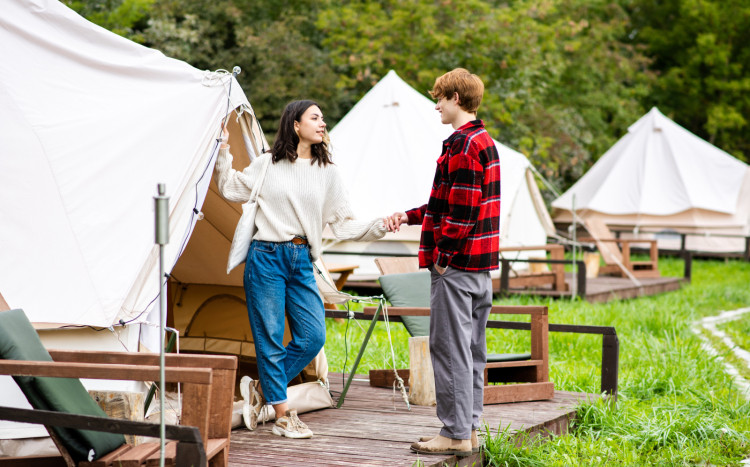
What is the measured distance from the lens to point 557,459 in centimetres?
483

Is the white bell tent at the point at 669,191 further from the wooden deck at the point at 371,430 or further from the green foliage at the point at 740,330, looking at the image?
the wooden deck at the point at 371,430

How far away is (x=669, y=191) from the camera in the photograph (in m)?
21.8

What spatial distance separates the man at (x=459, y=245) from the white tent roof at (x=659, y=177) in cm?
1780

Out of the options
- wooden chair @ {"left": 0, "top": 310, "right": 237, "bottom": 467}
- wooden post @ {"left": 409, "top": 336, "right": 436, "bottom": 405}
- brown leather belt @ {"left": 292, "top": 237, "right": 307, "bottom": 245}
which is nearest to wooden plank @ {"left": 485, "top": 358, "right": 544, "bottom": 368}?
wooden post @ {"left": 409, "top": 336, "right": 436, "bottom": 405}

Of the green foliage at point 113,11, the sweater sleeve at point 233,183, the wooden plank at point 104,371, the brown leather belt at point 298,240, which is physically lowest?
the wooden plank at point 104,371

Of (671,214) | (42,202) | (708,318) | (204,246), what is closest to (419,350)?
(204,246)

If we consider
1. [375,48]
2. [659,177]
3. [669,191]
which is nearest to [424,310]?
[375,48]

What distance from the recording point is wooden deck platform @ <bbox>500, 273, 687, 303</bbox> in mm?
12586

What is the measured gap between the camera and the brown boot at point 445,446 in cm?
421

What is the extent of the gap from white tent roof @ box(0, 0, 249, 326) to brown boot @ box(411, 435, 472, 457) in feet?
5.15

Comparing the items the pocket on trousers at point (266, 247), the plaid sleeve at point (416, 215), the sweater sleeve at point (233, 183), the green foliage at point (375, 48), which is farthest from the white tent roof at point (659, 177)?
the pocket on trousers at point (266, 247)

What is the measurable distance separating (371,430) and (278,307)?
86 cm

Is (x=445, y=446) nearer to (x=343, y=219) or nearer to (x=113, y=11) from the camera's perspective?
(x=343, y=219)

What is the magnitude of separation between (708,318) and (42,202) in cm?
978
